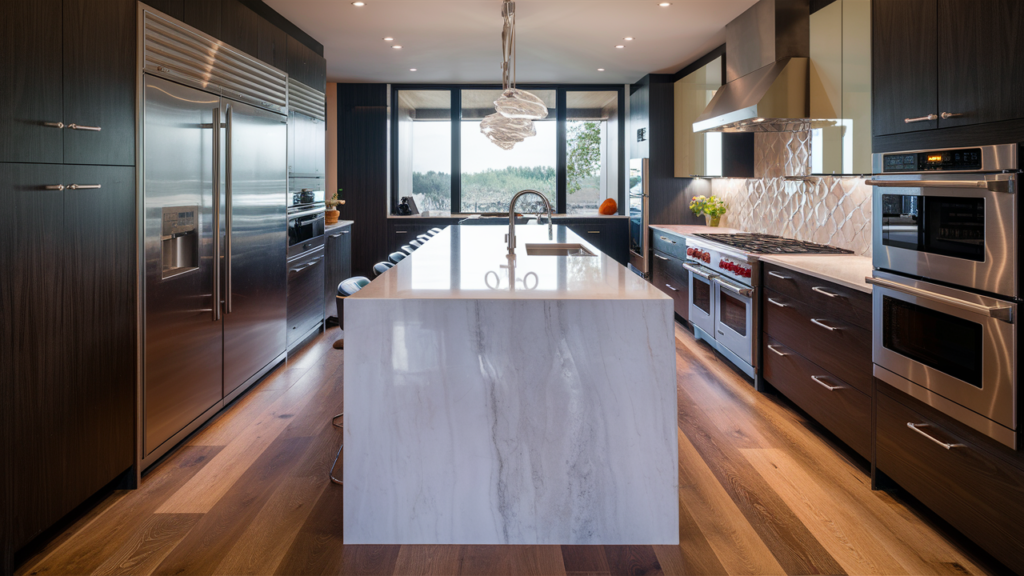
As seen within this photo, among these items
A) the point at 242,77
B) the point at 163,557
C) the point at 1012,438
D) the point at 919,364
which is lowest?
the point at 163,557

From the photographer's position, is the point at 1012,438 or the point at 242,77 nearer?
the point at 1012,438

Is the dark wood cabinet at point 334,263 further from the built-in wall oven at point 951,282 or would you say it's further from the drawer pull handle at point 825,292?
the built-in wall oven at point 951,282

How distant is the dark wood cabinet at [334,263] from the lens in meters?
5.89

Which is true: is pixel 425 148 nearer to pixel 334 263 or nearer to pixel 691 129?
pixel 334 263

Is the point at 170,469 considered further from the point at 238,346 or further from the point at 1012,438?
the point at 1012,438

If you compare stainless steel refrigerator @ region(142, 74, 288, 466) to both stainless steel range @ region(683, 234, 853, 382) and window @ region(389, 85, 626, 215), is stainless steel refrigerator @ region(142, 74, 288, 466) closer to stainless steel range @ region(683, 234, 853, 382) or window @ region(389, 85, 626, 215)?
stainless steel range @ region(683, 234, 853, 382)

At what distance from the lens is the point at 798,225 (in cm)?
500

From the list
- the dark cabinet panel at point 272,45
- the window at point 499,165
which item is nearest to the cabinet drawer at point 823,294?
the dark cabinet panel at point 272,45

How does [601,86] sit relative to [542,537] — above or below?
above

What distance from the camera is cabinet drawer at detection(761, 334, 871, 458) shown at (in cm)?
292

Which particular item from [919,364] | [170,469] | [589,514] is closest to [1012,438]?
[919,364]

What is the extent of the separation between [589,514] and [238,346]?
94.0 inches

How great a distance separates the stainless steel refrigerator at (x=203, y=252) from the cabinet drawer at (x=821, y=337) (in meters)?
2.98

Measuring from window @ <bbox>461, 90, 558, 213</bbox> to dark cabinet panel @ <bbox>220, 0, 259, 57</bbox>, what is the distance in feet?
13.9
